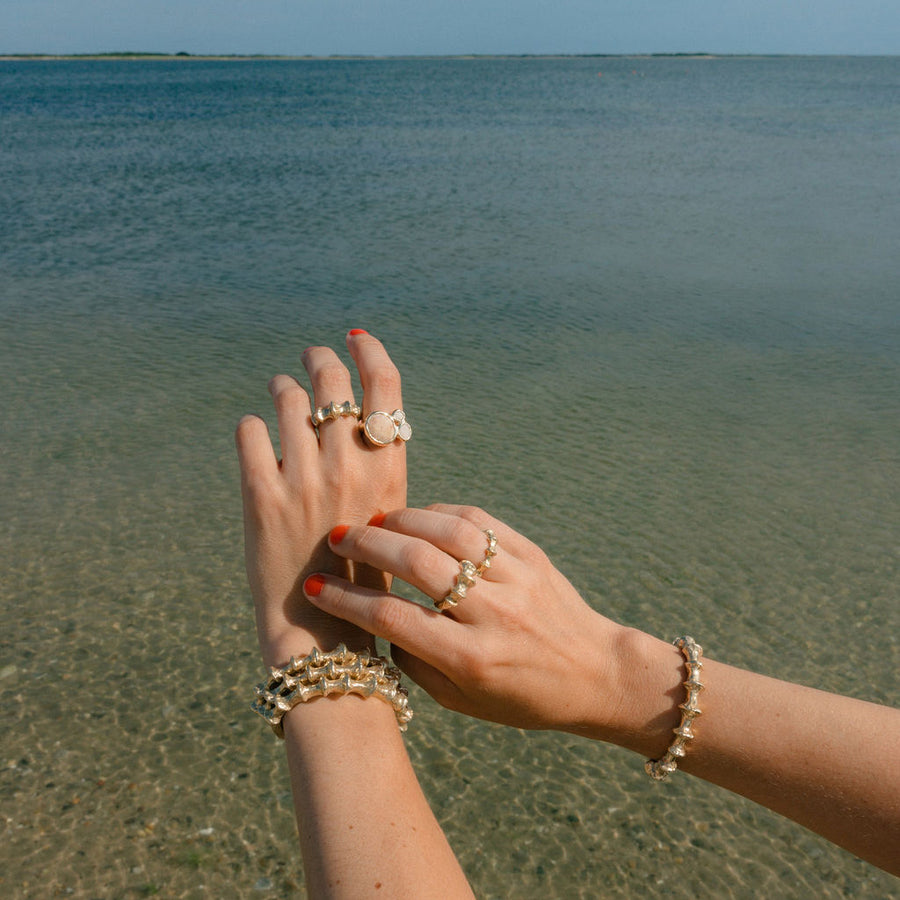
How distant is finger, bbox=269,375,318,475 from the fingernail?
0.40 ft

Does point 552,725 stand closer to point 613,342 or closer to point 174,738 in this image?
point 174,738

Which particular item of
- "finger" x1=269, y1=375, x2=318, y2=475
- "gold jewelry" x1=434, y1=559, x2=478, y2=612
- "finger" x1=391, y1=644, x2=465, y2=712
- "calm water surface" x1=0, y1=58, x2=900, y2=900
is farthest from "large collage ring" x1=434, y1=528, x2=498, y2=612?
"calm water surface" x1=0, y1=58, x2=900, y2=900

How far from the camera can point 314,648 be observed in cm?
129

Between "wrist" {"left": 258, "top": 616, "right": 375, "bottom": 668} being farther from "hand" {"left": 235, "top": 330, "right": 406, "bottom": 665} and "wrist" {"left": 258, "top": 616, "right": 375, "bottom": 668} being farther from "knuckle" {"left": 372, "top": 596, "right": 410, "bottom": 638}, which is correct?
"knuckle" {"left": 372, "top": 596, "right": 410, "bottom": 638}

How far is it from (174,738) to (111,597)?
0.76 meters

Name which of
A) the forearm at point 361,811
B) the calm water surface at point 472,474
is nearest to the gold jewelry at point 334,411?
the forearm at point 361,811

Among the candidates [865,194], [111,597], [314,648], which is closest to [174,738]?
[111,597]

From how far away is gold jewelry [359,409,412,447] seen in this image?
1.42 m

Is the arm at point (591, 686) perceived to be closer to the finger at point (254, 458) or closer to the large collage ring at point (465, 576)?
the large collage ring at point (465, 576)

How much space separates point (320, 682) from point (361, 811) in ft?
0.74

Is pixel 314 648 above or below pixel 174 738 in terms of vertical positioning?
above

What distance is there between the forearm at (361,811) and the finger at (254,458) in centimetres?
37

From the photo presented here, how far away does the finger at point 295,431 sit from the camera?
1.39 meters

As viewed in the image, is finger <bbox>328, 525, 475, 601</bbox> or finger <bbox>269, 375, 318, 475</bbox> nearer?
finger <bbox>328, 525, 475, 601</bbox>
